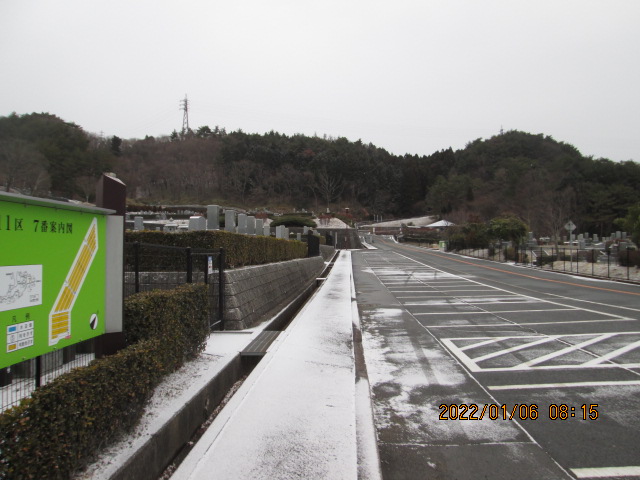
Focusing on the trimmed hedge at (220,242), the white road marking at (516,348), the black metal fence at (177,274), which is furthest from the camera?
the trimmed hedge at (220,242)

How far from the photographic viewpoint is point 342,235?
73.9 m

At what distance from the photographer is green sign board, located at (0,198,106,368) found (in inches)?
104

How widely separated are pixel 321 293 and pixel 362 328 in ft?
21.2

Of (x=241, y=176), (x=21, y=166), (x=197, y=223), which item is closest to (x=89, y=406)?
(x=197, y=223)

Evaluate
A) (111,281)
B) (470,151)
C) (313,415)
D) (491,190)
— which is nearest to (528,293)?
(313,415)

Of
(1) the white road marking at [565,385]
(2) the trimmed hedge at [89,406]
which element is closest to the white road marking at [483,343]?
(1) the white road marking at [565,385]

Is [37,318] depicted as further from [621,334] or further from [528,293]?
[528,293]

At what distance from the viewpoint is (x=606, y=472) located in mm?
3830

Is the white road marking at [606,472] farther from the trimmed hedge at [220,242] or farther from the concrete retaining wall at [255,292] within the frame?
the trimmed hedge at [220,242]

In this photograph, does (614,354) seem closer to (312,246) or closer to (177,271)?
(177,271)

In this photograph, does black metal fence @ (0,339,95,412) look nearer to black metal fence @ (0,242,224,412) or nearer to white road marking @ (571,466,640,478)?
black metal fence @ (0,242,224,412)

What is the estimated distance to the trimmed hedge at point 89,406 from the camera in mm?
2312

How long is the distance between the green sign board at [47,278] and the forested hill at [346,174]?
214 feet

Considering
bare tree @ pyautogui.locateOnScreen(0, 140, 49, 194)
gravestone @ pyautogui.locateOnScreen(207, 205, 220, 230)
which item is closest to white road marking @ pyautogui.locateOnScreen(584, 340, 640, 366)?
gravestone @ pyautogui.locateOnScreen(207, 205, 220, 230)
